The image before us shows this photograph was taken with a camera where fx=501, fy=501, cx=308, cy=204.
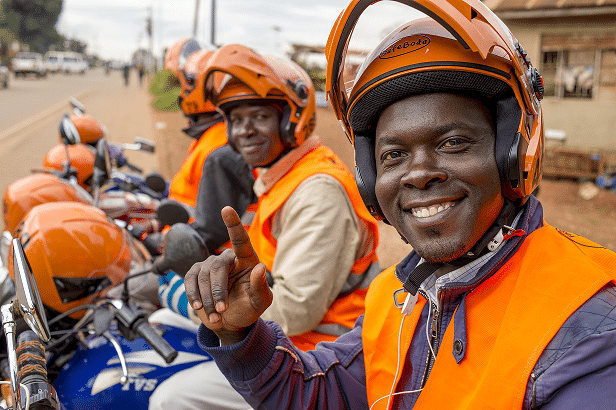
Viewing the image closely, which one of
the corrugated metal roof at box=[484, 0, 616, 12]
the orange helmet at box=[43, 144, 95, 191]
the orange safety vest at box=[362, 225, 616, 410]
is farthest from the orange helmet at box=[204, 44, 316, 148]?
the corrugated metal roof at box=[484, 0, 616, 12]

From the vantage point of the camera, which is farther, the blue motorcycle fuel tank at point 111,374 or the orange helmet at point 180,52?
the orange helmet at point 180,52

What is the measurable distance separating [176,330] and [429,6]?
6.39 ft

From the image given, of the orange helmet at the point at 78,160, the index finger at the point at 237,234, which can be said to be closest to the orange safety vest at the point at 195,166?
the orange helmet at the point at 78,160

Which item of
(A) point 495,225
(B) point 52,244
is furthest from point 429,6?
(B) point 52,244

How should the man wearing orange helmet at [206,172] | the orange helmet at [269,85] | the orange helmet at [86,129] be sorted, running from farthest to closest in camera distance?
the orange helmet at [86,129], the man wearing orange helmet at [206,172], the orange helmet at [269,85]

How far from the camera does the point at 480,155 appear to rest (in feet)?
4.24

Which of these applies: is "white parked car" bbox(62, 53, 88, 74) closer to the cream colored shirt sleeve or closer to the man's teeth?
the cream colored shirt sleeve

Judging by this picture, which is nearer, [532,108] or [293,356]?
[532,108]

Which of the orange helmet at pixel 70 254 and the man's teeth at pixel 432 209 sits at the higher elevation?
the man's teeth at pixel 432 209

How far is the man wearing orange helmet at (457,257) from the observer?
3.56ft

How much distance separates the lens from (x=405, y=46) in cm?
134

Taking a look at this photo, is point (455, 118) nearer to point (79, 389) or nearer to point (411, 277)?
point (411, 277)

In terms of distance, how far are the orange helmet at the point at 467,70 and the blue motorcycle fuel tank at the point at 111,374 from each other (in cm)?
148

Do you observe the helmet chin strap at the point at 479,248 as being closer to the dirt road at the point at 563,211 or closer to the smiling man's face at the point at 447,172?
the smiling man's face at the point at 447,172
